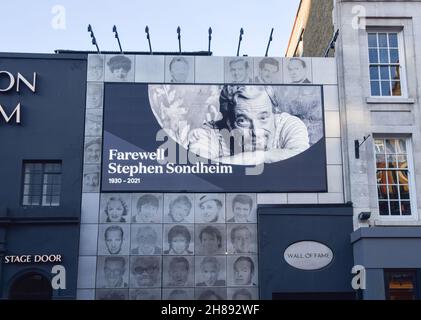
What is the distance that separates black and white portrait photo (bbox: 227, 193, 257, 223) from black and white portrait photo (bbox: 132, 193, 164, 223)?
2.15 m

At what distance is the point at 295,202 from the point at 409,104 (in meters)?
5.06

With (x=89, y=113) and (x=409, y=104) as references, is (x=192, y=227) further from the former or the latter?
(x=409, y=104)

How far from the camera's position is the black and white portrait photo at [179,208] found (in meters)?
Result: 17.5

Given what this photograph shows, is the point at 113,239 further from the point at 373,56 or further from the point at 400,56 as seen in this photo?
the point at 400,56

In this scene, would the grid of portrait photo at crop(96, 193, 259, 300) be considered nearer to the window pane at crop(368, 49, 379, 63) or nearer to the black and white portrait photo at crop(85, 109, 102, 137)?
the black and white portrait photo at crop(85, 109, 102, 137)

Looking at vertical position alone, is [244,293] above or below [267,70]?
below

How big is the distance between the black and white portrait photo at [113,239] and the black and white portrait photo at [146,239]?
0.21m

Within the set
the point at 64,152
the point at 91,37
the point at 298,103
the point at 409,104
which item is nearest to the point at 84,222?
the point at 64,152

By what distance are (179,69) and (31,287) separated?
8315 mm

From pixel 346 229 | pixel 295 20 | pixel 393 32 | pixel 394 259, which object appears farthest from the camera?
pixel 295 20

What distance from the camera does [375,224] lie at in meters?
17.5

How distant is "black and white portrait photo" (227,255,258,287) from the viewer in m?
17.0

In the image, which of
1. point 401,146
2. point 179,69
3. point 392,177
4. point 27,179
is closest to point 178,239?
point 27,179

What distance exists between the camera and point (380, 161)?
1825 cm
